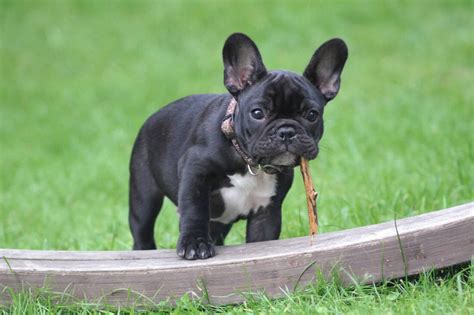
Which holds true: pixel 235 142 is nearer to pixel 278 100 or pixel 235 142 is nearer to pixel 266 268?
pixel 278 100

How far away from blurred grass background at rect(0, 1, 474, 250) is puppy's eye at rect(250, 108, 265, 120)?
4.77 ft

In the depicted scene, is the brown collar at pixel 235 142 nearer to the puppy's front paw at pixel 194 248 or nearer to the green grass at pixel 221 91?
the puppy's front paw at pixel 194 248

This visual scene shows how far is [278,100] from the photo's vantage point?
12.9 feet

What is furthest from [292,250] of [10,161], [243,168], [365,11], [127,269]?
[365,11]

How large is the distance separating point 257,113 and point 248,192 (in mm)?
527

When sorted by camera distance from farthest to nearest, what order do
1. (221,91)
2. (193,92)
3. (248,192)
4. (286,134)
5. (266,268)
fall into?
1. (193,92)
2. (221,91)
3. (248,192)
4. (266,268)
5. (286,134)

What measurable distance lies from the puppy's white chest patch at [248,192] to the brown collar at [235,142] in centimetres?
7

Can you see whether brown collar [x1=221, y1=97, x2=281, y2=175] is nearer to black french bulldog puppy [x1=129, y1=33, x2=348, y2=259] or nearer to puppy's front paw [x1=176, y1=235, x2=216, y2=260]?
black french bulldog puppy [x1=129, y1=33, x2=348, y2=259]

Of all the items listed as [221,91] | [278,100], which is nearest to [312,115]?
[278,100]

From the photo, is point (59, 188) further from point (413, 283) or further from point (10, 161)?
point (413, 283)

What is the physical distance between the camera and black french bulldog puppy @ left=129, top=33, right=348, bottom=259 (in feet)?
12.9

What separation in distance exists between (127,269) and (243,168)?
2.45ft

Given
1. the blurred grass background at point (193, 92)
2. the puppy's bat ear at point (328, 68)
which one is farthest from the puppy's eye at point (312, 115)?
the blurred grass background at point (193, 92)

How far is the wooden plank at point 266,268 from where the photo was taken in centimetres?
389
